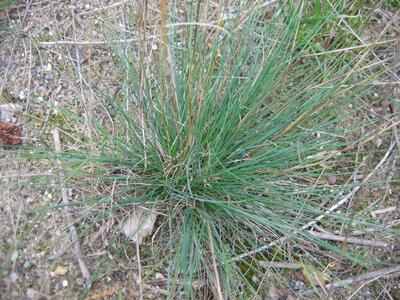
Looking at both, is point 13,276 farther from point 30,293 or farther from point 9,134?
point 9,134

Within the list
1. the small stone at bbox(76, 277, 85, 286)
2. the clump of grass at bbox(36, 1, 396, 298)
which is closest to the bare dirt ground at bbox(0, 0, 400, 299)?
the small stone at bbox(76, 277, 85, 286)

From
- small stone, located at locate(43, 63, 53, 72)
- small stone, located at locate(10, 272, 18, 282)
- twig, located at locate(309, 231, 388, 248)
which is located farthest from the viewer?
small stone, located at locate(43, 63, 53, 72)

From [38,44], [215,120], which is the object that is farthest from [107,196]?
[38,44]

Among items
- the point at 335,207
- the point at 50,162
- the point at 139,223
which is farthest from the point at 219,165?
the point at 50,162

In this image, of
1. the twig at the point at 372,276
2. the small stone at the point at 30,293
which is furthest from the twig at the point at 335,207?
the small stone at the point at 30,293

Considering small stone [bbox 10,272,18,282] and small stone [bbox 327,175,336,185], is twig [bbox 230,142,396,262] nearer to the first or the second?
small stone [bbox 327,175,336,185]

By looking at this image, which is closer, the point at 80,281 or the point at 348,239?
the point at 80,281

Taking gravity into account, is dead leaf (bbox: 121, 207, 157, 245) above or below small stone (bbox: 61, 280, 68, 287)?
above

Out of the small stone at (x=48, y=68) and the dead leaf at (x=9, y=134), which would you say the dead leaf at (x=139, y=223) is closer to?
the dead leaf at (x=9, y=134)
